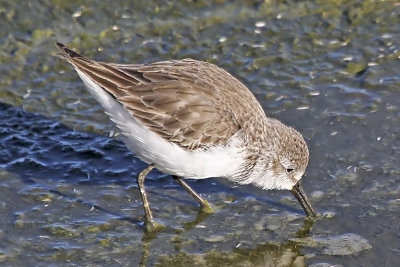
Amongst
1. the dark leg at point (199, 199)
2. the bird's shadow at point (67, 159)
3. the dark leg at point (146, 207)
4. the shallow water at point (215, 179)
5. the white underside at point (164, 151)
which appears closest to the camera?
the shallow water at point (215, 179)

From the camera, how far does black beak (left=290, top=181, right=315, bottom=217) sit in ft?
25.3

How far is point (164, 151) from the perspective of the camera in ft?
24.5

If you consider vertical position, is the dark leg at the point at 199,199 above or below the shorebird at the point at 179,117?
below

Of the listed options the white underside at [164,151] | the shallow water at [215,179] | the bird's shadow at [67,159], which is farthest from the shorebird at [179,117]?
the bird's shadow at [67,159]

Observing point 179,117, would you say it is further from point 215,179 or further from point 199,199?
point 215,179

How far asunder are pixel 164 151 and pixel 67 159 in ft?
5.54

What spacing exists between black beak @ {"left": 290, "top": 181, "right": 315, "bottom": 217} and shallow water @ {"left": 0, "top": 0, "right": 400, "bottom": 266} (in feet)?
0.35

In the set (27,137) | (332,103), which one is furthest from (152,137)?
(332,103)

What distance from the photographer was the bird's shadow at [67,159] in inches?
326

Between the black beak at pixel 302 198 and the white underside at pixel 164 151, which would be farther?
the black beak at pixel 302 198

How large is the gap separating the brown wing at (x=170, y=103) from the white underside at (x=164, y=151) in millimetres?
68

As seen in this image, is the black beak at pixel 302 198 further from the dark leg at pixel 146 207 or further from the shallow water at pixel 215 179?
the dark leg at pixel 146 207

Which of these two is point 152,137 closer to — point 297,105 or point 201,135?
point 201,135

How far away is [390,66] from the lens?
9961 millimetres
